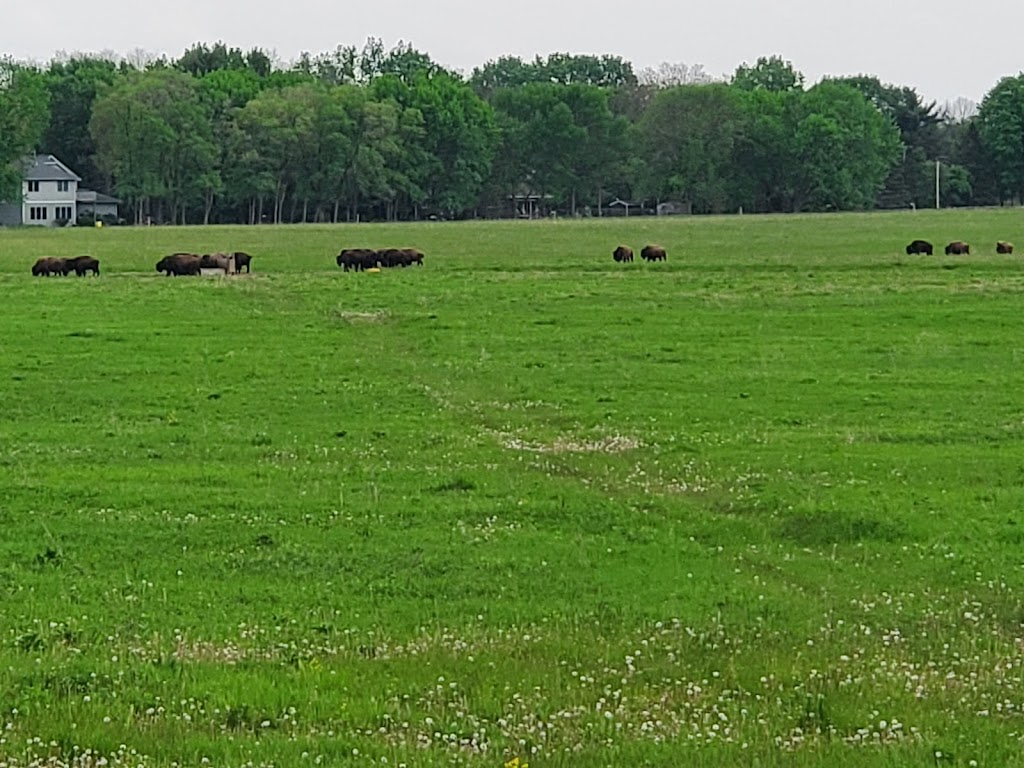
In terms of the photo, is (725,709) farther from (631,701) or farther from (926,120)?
(926,120)

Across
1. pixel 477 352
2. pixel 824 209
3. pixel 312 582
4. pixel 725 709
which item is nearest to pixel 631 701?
pixel 725 709

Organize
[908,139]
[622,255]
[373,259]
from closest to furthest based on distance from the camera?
[373,259] < [622,255] < [908,139]

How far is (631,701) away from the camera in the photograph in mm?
8352

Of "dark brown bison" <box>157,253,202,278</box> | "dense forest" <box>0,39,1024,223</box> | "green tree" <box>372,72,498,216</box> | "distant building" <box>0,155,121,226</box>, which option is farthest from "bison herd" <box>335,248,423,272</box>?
"distant building" <box>0,155,121,226</box>

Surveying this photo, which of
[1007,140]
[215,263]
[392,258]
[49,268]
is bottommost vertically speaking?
[49,268]

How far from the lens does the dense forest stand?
477 feet

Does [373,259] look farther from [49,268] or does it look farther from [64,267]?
[49,268]

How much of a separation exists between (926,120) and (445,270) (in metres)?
141

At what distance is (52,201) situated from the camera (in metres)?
155

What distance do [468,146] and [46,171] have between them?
44.3m

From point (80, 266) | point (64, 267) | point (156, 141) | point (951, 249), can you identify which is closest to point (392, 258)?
point (80, 266)

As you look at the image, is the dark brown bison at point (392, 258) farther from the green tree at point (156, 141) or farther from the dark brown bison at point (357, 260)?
the green tree at point (156, 141)

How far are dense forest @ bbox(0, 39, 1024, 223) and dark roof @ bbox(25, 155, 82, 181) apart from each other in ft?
9.14

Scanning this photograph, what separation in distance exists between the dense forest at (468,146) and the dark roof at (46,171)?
9.14ft
